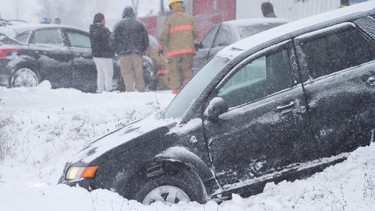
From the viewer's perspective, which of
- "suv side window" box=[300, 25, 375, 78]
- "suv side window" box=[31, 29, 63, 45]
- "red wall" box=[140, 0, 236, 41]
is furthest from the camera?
"red wall" box=[140, 0, 236, 41]

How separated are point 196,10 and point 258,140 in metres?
16.5

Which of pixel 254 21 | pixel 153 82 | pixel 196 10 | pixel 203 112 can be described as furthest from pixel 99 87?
pixel 196 10

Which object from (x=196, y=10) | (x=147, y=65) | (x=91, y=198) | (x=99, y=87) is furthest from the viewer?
(x=196, y=10)

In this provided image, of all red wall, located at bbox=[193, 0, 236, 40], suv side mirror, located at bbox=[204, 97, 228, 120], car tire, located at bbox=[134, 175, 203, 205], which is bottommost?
car tire, located at bbox=[134, 175, 203, 205]

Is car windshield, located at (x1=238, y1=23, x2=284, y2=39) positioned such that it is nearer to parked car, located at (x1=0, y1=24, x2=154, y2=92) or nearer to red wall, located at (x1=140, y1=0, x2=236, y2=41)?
parked car, located at (x1=0, y1=24, x2=154, y2=92)

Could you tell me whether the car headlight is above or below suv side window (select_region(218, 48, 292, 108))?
below

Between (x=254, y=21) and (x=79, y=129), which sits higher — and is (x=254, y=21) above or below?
above

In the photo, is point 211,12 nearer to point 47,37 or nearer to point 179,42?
point 47,37

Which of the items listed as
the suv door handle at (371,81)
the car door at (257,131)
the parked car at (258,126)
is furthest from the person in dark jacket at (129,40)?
the suv door handle at (371,81)

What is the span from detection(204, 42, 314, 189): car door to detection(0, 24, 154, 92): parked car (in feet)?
24.2

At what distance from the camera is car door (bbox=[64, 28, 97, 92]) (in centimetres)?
1195

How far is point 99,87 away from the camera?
1138cm

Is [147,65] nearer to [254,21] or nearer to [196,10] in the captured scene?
[254,21]

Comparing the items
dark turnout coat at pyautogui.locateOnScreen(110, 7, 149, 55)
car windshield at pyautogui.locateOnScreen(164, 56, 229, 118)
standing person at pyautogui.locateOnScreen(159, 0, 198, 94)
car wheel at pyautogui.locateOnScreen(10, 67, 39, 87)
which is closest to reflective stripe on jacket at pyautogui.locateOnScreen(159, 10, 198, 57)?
standing person at pyautogui.locateOnScreen(159, 0, 198, 94)
